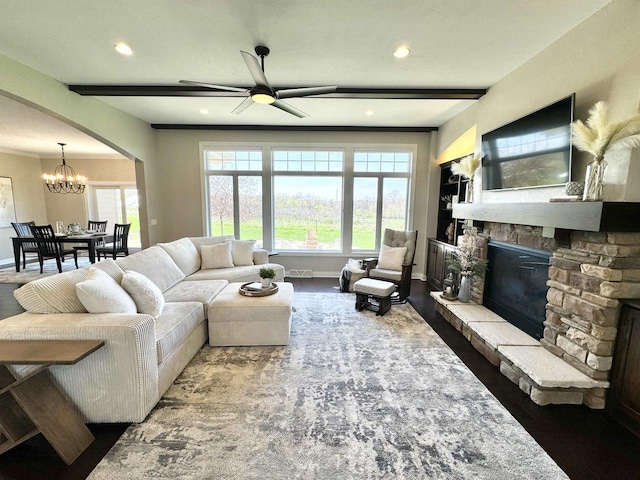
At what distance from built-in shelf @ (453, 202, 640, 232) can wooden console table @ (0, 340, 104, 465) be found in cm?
326

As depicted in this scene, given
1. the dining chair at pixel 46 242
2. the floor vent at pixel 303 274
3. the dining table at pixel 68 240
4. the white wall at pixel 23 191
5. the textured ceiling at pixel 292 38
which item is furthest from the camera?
A: the white wall at pixel 23 191

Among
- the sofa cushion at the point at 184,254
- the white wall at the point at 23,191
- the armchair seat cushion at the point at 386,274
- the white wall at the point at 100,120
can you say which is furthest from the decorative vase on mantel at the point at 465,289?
the white wall at the point at 23,191

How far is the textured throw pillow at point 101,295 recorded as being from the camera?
192 centimetres

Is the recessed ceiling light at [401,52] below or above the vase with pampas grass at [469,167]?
above

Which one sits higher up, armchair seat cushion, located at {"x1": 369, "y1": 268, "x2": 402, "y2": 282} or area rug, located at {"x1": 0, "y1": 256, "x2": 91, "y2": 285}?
armchair seat cushion, located at {"x1": 369, "y1": 268, "x2": 402, "y2": 282}

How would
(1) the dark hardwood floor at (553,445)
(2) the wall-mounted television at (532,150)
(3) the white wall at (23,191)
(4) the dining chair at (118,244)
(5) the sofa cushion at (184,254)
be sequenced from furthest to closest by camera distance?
(3) the white wall at (23,191) → (4) the dining chair at (118,244) → (5) the sofa cushion at (184,254) → (2) the wall-mounted television at (532,150) → (1) the dark hardwood floor at (553,445)

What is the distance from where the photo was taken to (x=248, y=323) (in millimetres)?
2795

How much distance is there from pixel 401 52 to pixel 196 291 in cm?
333

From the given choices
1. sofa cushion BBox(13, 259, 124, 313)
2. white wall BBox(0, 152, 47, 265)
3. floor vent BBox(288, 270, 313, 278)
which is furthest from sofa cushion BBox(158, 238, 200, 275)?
white wall BBox(0, 152, 47, 265)

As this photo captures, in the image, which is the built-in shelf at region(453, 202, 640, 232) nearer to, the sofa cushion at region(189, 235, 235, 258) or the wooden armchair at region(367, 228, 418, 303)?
the wooden armchair at region(367, 228, 418, 303)

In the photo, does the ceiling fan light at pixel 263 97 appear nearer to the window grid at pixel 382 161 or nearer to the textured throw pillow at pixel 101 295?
the textured throw pillow at pixel 101 295

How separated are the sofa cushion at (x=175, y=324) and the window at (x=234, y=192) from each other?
9.96 feet

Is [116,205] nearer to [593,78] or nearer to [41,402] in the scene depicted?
[41,402]

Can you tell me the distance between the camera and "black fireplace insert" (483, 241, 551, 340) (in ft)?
8.41
